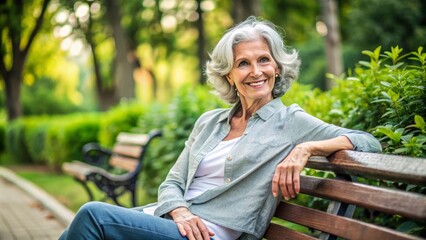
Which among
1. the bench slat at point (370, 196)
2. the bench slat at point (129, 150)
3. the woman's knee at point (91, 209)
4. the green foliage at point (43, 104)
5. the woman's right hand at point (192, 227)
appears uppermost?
the bench slat at point (370, 196)

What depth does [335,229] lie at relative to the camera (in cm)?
210

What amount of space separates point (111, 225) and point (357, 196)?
1.14 m

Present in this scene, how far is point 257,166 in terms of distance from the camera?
2486 millimetres

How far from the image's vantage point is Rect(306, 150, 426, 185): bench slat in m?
1.79

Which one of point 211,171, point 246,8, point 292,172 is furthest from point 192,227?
point 246,8

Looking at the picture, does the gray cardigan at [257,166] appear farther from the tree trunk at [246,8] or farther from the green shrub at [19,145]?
the green shrub at [19,145]

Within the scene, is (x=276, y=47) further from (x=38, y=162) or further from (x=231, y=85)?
(x=38, y=162)

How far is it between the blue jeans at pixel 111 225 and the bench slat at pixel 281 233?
18.7 inches

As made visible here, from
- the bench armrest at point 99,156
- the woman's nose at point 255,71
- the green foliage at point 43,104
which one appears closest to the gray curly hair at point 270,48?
the woman's nose at point 255,71

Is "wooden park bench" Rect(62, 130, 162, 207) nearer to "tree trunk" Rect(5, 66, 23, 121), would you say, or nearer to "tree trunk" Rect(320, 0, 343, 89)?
"tree trunk" Rect(320, 0, 343, 89)

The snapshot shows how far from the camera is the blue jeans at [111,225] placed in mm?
2389

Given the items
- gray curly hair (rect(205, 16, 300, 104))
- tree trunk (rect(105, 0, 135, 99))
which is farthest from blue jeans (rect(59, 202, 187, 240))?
tree trunk (rect(105, 0, 135, 99))

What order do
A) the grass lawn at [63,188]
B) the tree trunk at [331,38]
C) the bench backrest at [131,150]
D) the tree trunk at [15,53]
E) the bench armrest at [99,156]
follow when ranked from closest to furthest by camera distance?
the bench backrest at [131,150] < the bench armrest at [99,156] < the grass lawn at [63,188] < the tree trunk at [331,38] < the tree trunk at [15,53]

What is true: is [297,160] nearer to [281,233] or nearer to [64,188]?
[281,233]
